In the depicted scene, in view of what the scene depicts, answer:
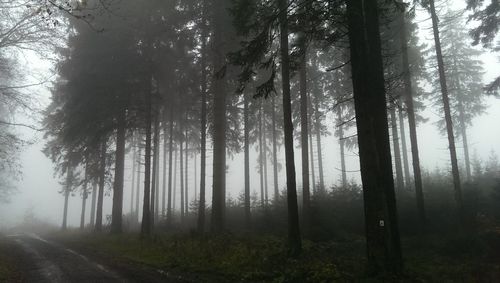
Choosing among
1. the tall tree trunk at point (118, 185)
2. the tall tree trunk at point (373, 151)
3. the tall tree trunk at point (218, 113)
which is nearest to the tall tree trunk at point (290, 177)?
the tall tree trunk at point (373, 151)

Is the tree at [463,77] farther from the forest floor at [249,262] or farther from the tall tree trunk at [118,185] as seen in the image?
the tall tree trunk at [118,185]

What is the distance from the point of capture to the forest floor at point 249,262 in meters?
9.02

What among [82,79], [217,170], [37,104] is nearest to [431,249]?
[217,170]

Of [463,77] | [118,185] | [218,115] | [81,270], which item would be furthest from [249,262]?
[463,77]

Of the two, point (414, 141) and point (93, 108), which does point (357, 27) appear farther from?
point (93, 108)

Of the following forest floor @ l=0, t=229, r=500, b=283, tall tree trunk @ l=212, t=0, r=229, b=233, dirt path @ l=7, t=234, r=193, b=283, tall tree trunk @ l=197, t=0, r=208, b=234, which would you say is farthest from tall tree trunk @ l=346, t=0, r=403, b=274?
tall tree trunk @ l=197, t=0, r=208, b=234

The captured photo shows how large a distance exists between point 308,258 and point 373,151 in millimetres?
4256

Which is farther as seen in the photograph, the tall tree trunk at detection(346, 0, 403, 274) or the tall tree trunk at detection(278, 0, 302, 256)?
the tall tree trunk at detection(278, 0, 302, 256)

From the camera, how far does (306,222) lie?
16.7 m

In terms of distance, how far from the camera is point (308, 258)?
1095 cm

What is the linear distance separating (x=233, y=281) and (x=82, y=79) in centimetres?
1615

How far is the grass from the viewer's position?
8.95 metres

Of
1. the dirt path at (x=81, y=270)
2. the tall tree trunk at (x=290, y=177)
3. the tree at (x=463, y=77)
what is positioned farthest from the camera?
the tree at (x=463, y=77)

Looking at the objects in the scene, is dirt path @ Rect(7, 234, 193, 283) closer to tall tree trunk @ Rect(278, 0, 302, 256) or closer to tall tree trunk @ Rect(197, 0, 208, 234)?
tall tree trunk @ Rect(278, 0, 302, 256)
